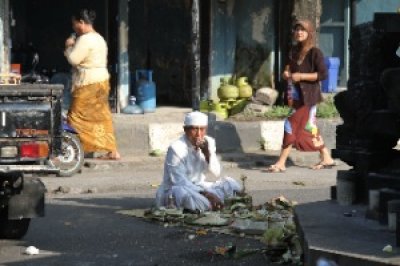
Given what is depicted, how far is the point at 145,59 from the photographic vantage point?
62.0 feet

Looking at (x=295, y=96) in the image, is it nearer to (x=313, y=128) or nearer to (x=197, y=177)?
(x=313, y=128)

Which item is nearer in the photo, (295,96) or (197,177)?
(197,177)

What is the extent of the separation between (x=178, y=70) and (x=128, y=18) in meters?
1.44

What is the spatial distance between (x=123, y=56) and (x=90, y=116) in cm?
319

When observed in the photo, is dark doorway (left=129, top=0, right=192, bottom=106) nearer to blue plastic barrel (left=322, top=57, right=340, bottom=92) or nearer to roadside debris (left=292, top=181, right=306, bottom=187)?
blue plastic barrel (left=322, top=57, right=340, bottom=92)

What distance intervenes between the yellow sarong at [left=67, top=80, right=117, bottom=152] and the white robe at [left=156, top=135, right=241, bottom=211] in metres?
4.05

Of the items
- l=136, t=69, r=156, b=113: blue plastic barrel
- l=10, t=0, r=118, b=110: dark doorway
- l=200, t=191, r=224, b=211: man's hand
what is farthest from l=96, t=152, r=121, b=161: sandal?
l=200, t=191, r=224, b=211: man's hand

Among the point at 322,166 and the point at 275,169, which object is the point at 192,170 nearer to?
the point at 275,169

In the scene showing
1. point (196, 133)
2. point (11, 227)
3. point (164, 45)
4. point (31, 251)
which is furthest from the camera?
point (164, 45)

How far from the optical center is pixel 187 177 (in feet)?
35.7

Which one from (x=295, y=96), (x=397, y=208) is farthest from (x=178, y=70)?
(x=397, y=208)

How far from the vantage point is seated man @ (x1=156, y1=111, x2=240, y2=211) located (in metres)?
10.6

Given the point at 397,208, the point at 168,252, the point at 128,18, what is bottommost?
the point at 168,252

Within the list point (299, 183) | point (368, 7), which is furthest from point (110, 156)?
point (368, 7)
